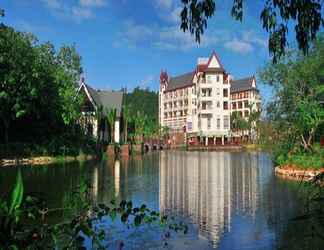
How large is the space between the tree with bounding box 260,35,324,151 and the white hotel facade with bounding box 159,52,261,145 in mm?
55331

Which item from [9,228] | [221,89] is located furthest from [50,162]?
[221,89]

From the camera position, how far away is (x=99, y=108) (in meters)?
60.9

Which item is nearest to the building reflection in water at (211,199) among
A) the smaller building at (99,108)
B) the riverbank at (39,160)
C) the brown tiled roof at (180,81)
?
the riverbank at (39,160)

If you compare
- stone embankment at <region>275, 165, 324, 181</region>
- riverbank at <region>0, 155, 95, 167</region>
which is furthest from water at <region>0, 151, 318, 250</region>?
riverbank at <region>0, 155, 95, 167</region>

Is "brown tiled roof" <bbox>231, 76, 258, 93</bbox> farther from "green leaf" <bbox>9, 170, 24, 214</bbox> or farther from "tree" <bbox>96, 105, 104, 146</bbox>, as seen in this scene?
"green leaf" <bbox>9, 170, 24, 214</bbox>

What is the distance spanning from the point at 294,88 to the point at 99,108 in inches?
1300

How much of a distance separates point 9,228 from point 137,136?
72962 mm

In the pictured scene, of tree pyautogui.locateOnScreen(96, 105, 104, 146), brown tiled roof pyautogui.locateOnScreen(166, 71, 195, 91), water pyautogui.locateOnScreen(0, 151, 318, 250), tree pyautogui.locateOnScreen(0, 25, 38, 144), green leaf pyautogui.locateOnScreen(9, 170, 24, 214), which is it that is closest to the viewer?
green leaf pyautogui.locateOnScreen(9, 170, 24, 214)

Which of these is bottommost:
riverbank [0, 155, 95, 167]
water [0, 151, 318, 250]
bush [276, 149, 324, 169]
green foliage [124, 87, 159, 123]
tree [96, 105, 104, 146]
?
water [0, 151, 318, 250]

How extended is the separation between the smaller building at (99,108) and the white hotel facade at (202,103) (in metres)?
27.5

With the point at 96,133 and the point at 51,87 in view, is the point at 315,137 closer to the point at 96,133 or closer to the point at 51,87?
the point at 51,87

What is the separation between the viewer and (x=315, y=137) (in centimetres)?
3070

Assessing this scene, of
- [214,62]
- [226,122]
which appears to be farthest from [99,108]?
[226,122]

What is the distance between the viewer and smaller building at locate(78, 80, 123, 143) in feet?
198
